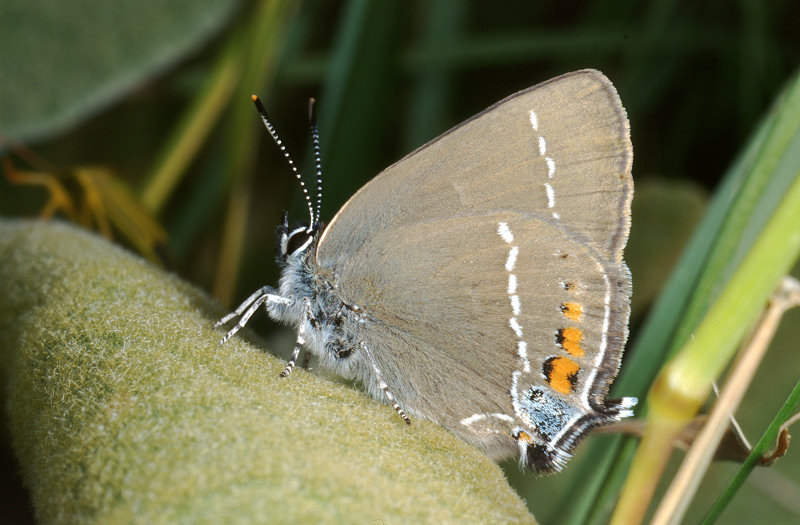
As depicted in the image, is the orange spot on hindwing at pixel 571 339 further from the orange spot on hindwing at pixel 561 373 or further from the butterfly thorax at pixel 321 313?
the butterfly thorax at pixel 321 313

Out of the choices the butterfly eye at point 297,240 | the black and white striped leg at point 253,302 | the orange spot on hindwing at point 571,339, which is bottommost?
the black and white striped leg at point 253,302

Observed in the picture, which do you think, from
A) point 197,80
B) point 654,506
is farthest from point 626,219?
point 197,80

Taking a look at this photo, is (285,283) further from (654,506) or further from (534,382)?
(654,506)

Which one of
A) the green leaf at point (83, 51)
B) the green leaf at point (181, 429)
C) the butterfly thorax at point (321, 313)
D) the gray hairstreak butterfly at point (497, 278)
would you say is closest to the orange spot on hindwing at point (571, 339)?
the gray hairstreak butterfly at point (497, 278)

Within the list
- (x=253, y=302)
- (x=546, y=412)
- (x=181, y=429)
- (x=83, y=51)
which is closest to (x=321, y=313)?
(x=253, y=302)

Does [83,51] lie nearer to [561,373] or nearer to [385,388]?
[385,388]

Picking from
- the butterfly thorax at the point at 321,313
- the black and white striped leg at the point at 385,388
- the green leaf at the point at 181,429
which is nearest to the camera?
the green leaf at the point at 181,429

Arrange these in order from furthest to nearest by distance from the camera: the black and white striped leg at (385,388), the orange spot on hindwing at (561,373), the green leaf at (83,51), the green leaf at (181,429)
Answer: the green leaf at (83,51) < the orange spot on hindwing at (561,373) < the black and white striped leg at (385,388) < the green leaf at (181,429)
